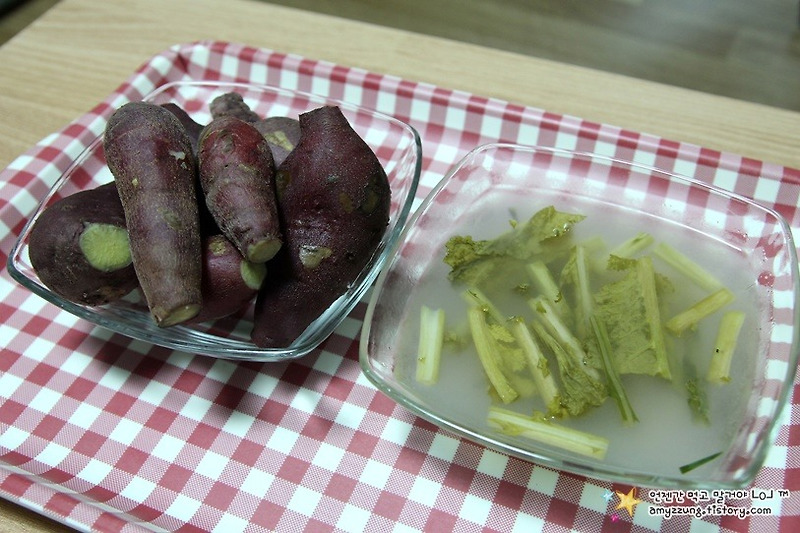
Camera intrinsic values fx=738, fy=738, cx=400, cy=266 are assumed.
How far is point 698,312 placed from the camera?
981mm

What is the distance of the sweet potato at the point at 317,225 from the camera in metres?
0.95

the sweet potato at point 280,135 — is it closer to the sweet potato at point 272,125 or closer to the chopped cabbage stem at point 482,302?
the sweet potato at point 272,125

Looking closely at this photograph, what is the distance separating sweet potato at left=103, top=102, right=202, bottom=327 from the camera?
88 cm

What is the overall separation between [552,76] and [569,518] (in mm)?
928

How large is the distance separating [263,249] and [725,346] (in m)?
0.60

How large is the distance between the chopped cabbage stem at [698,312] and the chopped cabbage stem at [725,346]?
0.06 feet

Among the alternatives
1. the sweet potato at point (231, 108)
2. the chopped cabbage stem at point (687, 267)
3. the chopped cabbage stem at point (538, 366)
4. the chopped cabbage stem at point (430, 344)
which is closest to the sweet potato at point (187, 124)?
the sweet potato at point (231, 108)

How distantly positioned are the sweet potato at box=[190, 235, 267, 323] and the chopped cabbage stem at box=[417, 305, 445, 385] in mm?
224

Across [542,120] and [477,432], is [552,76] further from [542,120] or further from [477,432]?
[477,432]

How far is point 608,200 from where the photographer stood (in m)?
1.15

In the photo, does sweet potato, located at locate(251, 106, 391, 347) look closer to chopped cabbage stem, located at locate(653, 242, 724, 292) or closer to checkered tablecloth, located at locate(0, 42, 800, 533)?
checkered tablecloth, located at locate(0, 42, 800, 533)

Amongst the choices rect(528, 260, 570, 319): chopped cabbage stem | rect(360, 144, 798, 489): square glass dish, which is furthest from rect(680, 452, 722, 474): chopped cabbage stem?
rect(528, 260, 570, 319): chopped cabbage stem

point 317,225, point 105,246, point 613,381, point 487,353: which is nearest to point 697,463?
point 613,381

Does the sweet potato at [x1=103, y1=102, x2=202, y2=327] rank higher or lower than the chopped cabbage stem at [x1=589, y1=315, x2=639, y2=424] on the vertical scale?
higher
